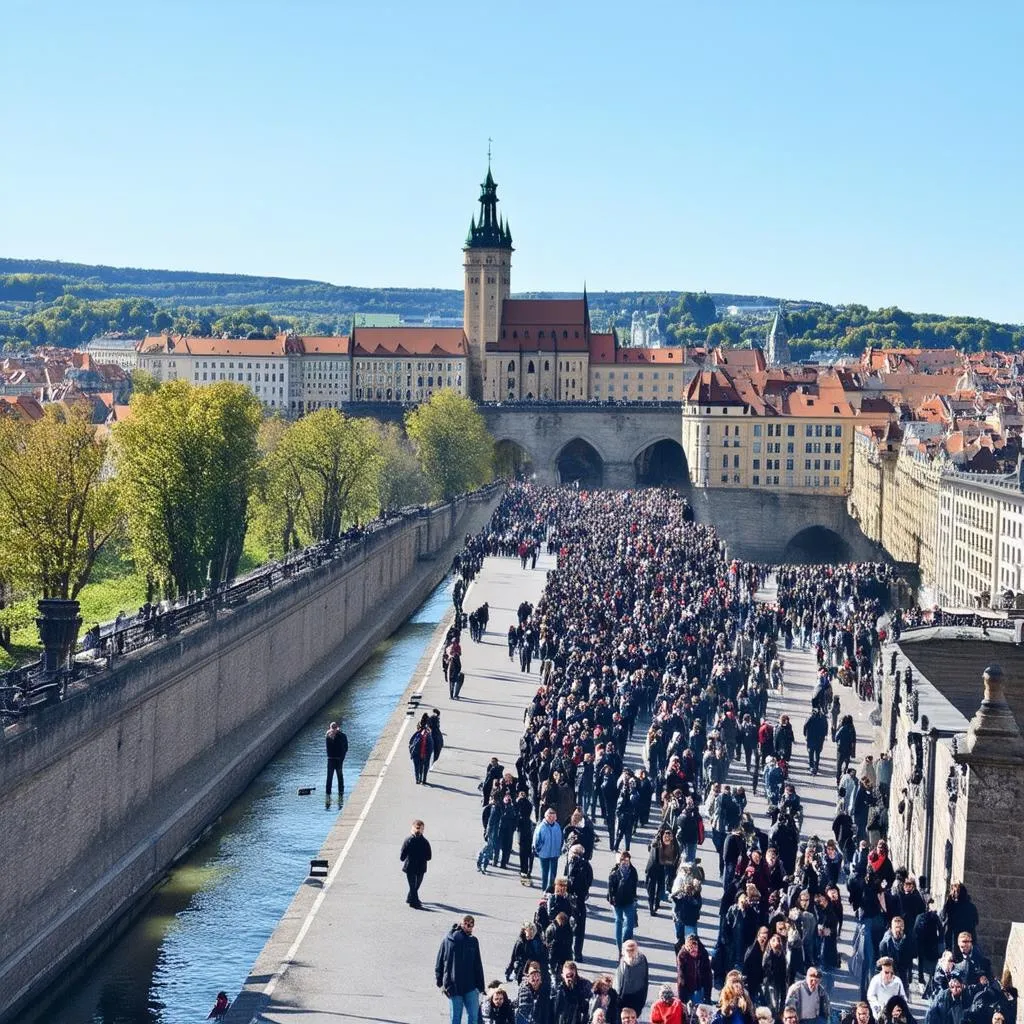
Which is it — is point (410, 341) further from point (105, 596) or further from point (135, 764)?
point (135, 764)

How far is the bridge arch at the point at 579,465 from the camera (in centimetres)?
15100

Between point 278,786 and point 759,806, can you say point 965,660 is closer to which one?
point 759,806

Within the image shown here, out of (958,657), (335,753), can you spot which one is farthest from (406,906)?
(958,657)

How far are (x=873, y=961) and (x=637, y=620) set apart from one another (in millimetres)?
24963

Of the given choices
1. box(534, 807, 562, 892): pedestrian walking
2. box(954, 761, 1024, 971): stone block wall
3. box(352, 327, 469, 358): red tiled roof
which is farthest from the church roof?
box(954, 761, 1024, 971): stone block wall

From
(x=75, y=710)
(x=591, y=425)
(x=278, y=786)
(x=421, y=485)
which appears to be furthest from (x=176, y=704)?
(x=591, y=425)

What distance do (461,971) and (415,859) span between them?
507 cm

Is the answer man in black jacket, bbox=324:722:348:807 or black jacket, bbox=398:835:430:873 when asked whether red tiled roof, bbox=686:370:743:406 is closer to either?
man in black jacket, bbox=324:722:348:807

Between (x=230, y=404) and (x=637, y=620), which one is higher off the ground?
(x=230, y=404)

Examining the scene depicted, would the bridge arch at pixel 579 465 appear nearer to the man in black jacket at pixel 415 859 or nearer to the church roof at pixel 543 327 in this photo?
the church roof at pixel 543 327

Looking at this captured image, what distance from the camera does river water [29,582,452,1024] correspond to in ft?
73.0

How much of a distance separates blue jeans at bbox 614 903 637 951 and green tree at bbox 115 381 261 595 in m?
30.0

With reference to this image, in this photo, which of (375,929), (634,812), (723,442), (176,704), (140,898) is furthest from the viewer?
(723,442)

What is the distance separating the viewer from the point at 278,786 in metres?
34.6
